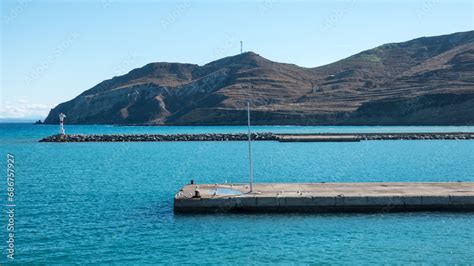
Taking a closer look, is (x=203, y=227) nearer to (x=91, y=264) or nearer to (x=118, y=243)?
(x=118, y=243)

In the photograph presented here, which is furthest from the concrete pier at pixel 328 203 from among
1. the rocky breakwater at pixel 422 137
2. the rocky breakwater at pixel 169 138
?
the rocky breakwater at pixel 169 138

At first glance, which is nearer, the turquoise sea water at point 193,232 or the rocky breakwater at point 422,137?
the turquoise sea water at point 193,232

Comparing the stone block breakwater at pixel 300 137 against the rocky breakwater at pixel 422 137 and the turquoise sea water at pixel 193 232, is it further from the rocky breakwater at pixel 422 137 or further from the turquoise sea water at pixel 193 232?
the turquoise sea water at pixel 193 232

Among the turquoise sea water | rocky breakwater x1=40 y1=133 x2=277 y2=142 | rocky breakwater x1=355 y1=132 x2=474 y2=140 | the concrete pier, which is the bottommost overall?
the turquoise sea water

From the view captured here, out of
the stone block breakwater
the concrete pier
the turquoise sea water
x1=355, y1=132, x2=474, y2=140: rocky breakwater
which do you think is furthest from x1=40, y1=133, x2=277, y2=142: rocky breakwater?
the concrete pier

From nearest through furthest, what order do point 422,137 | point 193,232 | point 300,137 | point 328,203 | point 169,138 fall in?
1. point 193,232
2. point 328,203
3. point 422,137
4. point 300,137
5. point 169,138

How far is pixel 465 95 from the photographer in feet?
607

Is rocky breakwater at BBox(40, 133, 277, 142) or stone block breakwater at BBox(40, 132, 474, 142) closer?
stone block breakwater at BBox(40, 132, 474, 142)

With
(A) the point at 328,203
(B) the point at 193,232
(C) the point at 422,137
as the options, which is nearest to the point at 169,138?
(C) the point at 422,137

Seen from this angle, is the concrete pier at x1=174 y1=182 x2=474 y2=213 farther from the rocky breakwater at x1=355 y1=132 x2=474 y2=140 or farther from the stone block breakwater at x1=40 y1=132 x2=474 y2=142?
the rocky breakwater at x1=355 y1=132 x2=474 y2=140

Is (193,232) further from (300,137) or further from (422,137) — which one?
(422,137)

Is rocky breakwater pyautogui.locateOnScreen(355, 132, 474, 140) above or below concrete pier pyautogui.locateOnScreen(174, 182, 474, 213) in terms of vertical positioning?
above

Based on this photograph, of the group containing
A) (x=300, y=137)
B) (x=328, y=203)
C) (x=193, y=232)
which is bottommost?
(x=193, y=232)

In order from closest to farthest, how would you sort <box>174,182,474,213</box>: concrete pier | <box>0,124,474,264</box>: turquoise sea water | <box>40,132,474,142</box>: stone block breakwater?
<box>0,124,474,264</box>: turquoise sea water → <box>174,182,474,213</box>: concrete pier → <box>40,132,474,142</box>: stone block breakwater
